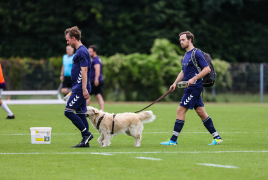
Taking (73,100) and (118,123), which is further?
(118,123)

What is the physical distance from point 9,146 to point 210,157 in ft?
11.6

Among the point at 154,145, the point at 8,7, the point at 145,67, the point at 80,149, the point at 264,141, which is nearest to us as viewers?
the point at 80,149

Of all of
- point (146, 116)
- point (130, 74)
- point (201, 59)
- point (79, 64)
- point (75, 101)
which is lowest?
point (146, 116)

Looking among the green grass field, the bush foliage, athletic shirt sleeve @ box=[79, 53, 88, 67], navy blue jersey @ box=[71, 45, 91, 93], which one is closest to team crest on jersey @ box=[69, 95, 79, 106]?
navy blue jersey @ box=[71, 45, 91, 93]

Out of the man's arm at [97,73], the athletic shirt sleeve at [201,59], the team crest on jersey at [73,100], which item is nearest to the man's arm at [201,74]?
the athletic shirt sleeve at [201,59]

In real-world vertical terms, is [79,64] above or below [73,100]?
above

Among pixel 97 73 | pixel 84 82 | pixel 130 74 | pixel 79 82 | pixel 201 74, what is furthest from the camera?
pixel 130 74

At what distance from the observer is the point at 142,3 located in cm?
4141

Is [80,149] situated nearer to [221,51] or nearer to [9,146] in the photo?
[9,146]

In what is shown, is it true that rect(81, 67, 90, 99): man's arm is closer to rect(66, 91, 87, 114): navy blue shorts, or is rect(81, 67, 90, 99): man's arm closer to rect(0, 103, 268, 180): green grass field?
rect(66, 91, 87, 114): navy blue shorts

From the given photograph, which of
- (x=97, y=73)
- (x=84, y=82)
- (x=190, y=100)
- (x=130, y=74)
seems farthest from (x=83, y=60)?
(x=130, y=74)

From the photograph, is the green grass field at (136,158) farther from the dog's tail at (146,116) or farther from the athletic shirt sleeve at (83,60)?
the athletic shirt sleeve at (83,60)

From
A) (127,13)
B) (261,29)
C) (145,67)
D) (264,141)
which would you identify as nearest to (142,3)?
(127,13)

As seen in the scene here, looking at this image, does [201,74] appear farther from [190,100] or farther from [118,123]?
[118,123]
